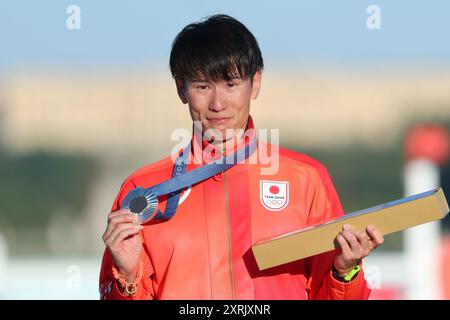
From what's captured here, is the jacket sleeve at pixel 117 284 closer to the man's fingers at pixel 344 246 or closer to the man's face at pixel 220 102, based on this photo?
the man's face at pixel 220 102

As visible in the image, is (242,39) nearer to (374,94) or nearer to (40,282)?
(40,282)

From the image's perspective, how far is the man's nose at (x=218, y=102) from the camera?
1.74 metres

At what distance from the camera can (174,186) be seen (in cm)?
177

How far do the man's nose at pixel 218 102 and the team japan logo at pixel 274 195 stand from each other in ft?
0.62

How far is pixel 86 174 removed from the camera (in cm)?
1189

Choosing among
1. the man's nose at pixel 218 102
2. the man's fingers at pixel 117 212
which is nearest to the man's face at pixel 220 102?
the man's nose at pixel 218 102

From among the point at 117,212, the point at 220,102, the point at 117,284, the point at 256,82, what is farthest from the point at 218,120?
the point at 117,284

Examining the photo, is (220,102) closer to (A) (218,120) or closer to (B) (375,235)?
(A) (218,120)

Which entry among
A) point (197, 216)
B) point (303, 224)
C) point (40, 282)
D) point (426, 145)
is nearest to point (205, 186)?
point (197, 216)

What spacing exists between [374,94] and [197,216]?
33.5 feet

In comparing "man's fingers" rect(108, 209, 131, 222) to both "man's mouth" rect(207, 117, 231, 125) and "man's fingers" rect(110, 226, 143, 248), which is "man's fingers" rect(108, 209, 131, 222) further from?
"man's mouth" rect(207, 117, 231, 125)

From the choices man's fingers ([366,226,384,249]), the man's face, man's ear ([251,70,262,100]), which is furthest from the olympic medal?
man's fingers ([366,226,384,249])

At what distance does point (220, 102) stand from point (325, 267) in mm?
394

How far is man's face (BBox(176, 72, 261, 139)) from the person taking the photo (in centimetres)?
175
